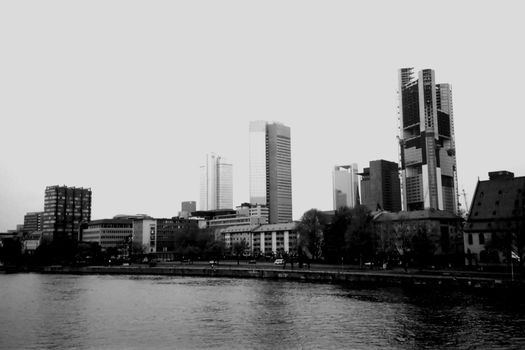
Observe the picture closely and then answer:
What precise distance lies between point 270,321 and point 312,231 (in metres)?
94.1

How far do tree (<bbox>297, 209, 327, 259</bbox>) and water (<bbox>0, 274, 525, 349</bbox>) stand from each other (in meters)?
65.3

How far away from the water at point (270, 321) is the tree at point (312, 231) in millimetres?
65308

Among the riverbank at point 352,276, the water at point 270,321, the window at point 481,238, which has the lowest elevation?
the water at point 270,321

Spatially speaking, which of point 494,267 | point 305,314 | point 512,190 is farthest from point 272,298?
point 512,190

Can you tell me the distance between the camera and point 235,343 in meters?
39.3

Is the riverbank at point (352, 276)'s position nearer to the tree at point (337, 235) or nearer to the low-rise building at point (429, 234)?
the low-rise building at point (429, 234)

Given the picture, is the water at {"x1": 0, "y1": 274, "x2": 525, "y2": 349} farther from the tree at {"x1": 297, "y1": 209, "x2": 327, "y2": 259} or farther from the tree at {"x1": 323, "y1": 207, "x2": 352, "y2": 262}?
the tree at {"x1": 297, "y1": 209, "x2": 327, "y2": 259}

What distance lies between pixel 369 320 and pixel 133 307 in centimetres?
3019

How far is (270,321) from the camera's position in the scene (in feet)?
165

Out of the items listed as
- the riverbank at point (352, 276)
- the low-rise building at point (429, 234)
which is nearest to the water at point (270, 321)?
the riverbank at point (352, 276)

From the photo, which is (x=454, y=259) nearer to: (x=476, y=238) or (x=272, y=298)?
(x=476, y=238)

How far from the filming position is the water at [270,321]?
39.5 metres

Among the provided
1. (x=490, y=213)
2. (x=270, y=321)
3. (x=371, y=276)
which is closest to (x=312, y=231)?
(x=490, y=213)

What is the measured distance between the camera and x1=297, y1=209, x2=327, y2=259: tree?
143000 millimetres
